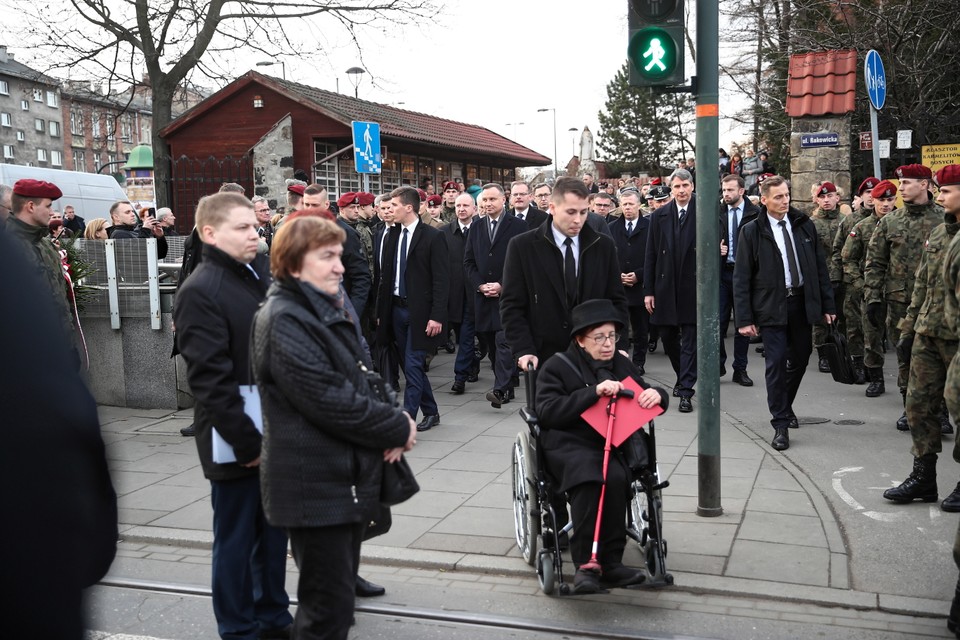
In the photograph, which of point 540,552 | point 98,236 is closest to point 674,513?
point 540,552

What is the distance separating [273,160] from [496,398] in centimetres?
1640

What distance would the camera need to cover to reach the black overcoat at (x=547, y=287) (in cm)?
593

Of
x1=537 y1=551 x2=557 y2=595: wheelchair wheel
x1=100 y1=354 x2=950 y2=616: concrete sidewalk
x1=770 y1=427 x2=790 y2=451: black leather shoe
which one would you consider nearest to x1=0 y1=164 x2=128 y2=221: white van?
x1=100 y1=354 x2=950 y2=616: concrete sidewalk

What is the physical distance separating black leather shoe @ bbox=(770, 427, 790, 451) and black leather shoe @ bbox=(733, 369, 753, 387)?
2.78m

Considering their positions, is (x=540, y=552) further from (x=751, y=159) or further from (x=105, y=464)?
(x=751, y=159)

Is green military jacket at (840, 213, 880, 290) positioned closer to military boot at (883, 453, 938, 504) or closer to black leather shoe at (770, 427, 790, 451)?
black leather shoe at (770, 427, 790, 451)

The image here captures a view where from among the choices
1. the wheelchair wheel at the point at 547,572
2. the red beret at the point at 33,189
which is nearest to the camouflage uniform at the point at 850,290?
the wheelchair wheel at the point at 547,572

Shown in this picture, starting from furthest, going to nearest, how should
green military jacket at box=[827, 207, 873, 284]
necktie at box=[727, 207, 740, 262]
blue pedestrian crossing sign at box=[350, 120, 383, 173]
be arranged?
blue pedestrian crossing sign at box=[350, 120, 383, 173] → necktie at box=[727, 207, 740, 262] → green military jacket at box=[827, 207, 873, 284]

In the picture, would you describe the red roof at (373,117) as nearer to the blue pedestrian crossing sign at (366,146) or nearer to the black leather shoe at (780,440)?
the blue pedestrian crossing sign at (366,146)

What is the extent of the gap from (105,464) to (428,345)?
6878 mm

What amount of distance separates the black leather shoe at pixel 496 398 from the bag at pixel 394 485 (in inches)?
227

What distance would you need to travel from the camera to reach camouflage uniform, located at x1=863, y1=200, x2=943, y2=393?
8.56m

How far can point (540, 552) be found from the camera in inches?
184

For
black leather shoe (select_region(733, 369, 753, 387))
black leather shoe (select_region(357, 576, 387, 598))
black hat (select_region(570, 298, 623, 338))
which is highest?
black hat (select_region(570, 298, 623, 338))
